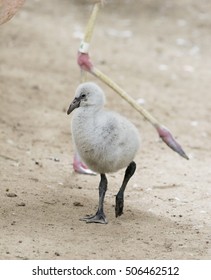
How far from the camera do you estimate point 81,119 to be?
3.89 metres

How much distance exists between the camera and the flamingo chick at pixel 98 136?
3854 mm

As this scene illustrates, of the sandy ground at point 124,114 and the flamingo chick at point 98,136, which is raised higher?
the flamingo chick at point 98,136

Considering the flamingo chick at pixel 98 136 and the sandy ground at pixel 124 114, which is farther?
the flamingo chick at pixel 98 136

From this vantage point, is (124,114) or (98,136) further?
(124,114)

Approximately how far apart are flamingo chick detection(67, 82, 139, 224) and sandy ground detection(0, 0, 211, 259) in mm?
295

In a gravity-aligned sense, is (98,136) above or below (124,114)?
above

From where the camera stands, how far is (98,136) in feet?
12.6

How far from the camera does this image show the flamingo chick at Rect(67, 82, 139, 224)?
3854mm

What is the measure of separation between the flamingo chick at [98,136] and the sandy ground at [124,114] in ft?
0.97

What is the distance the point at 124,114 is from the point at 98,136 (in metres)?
2.27

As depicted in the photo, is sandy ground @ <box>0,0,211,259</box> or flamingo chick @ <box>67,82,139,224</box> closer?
sandy ground @ <box>0,0,211,259</box>

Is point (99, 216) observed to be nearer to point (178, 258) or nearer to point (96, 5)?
point (178, 258)

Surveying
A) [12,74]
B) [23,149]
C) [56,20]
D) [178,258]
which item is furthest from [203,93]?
[178,258]

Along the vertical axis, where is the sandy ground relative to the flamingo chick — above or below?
below
